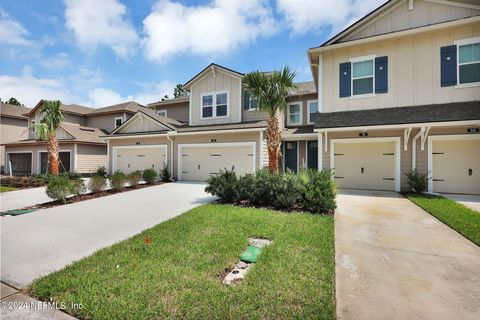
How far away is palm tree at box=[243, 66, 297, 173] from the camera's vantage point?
8.30 meters

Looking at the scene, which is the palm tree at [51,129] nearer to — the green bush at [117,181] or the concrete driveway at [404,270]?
the green bush at [117,181]

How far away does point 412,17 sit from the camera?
10211mm

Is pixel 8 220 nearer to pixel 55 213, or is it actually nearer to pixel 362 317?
pixel 55 213

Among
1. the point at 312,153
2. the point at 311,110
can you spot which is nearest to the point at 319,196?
the point at 312,153

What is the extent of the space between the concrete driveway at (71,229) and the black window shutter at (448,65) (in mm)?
10341

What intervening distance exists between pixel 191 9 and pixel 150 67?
6.28 metres

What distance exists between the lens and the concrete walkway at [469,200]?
729 cm

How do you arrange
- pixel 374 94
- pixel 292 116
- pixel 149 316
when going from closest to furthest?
pixel 149 316
pixel 374 94
pixel 292 116

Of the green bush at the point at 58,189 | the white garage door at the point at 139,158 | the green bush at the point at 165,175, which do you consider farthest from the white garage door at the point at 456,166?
the green bush at the point at 58,189

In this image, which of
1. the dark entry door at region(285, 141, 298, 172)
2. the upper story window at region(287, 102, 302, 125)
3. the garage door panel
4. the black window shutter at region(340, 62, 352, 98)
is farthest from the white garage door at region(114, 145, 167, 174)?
the black window shutter at region(340, 62, 352, 98)

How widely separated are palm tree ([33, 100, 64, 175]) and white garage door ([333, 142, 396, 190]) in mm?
16303

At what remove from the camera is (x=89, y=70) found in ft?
36.7

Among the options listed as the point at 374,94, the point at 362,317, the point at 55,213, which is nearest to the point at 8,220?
the point at 55,213

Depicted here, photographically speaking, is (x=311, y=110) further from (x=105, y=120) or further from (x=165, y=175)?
(x=105, y=120)
